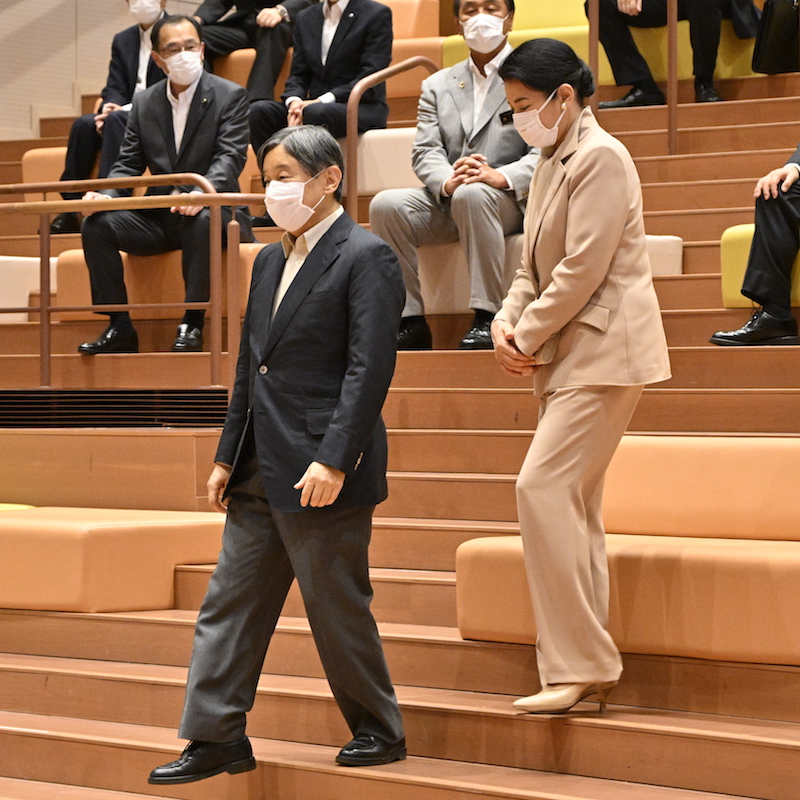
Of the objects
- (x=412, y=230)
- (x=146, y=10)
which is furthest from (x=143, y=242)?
(x=146, y=10)

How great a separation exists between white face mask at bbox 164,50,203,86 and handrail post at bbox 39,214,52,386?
0.86 meters

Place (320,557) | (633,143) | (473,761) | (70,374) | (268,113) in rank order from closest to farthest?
1. (320,557)
2. (473,761)
3. (70,374)
4. (633,143)
5. (268,113)

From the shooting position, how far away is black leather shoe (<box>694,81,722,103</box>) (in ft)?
20.5

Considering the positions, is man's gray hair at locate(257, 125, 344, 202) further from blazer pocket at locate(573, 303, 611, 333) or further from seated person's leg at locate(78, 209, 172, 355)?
seated person's leg at locate(78, 209, 172, 355)

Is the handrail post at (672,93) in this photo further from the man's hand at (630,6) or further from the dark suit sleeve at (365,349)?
the dark suit sleeve at (365,349)

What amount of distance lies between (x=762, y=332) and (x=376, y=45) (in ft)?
8.96

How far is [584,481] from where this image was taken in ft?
10.1

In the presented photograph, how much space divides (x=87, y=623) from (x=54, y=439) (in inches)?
38.0

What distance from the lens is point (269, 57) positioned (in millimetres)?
7379

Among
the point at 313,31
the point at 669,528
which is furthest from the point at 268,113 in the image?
the point at 669,528

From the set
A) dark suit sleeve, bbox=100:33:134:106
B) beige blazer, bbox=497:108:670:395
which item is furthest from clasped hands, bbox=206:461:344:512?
dark suit sleeve, bbox=100:33:134:106

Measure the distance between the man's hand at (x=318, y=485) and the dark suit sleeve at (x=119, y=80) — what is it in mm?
4384

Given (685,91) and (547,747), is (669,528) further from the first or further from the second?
(685,91)

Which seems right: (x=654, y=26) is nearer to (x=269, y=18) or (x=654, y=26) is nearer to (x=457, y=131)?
(x=457, y=131)
